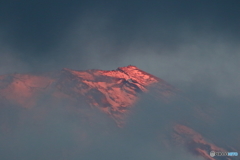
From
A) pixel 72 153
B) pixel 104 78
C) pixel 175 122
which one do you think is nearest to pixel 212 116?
pixel 175 122

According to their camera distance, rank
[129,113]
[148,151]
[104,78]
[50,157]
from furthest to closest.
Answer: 1. [104,78]
2. [129,113]
3. [148,151]
4. [50,157]

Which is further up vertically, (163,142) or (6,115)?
(6,115)

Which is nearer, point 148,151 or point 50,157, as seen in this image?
point 50,157

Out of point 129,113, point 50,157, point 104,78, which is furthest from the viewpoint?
point 104,78

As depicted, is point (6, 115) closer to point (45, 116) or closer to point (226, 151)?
point (45, 116)

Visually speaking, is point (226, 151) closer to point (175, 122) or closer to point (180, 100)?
point (175, 122)

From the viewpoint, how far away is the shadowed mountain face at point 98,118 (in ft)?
150

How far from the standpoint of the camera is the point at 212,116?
57.1m

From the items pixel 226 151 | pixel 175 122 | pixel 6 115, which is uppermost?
pixel 6 115

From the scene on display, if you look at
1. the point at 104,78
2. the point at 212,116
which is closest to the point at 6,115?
the point at 104,78

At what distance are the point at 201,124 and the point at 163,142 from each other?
7.78 m

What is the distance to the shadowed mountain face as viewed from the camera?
4572 centimetres

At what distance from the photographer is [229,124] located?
56000 mm

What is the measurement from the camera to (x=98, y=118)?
5050 cm
